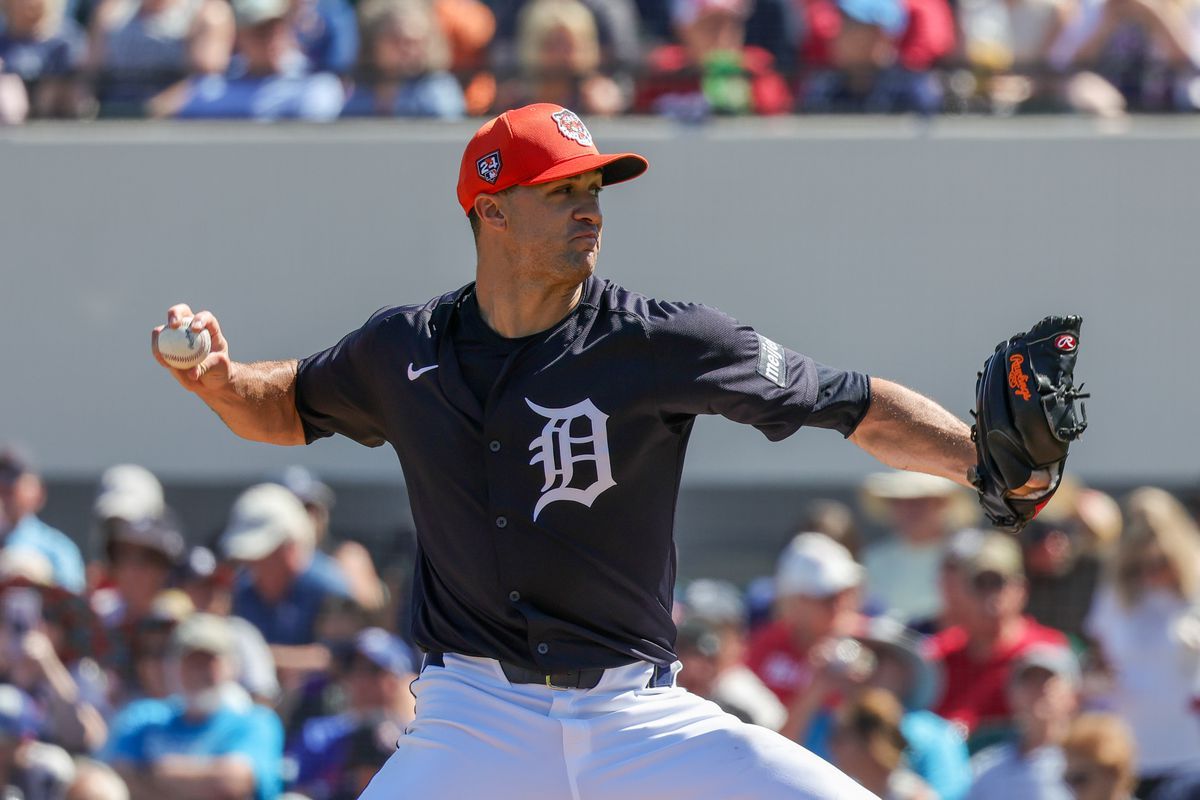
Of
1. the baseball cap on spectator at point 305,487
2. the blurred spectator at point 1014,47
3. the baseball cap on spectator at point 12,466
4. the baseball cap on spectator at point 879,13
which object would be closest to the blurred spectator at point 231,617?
the baseball cap on spectator at point 305,487

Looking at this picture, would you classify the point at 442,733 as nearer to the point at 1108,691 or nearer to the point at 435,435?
the point at 435,435

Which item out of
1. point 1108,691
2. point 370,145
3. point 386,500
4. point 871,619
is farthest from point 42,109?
point 1108,691

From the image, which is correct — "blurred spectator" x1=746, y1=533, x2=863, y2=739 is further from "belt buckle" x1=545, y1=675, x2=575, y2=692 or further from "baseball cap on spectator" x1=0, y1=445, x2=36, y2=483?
"baseball cap on spectator" x1=0, y1=445, x2=36, y2=483

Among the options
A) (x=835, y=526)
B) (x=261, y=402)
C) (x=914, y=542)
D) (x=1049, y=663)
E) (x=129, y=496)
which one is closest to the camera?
(x=261, y=402)

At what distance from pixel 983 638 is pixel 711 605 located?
0.98m

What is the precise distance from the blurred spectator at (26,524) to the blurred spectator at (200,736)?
125cm

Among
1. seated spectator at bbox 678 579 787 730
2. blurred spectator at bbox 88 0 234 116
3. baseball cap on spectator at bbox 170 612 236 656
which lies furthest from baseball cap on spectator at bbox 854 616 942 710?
blurred spectator at bbox 88 0 234 116

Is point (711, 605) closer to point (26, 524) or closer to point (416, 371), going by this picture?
point (26, 524)

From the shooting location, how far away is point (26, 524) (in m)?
7.86

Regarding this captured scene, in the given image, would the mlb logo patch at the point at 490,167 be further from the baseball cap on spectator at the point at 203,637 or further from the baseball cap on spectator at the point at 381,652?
the baseball cap on spectator at the point at 203,637

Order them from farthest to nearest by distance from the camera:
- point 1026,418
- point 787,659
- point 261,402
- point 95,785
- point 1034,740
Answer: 1. point 787,659
2. point 95,785
3. point 1034,740
4. point 261,402
5. point 1026,418

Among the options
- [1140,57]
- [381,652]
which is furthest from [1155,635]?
[1140,57]

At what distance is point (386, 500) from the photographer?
27.9ft

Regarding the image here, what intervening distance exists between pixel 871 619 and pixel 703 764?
3.36m
